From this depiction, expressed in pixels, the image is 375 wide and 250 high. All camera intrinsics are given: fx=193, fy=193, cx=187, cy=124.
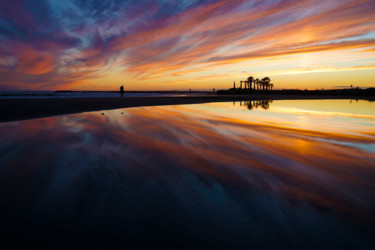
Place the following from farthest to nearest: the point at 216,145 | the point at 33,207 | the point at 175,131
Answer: the point at 175,131 → the point at 216,145 → the point at 33,207

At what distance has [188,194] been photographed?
137 inches

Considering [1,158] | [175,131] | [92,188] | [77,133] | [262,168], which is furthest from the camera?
[175,131]

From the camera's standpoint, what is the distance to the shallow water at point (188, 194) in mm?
2484

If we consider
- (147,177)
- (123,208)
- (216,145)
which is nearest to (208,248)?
(123,208)

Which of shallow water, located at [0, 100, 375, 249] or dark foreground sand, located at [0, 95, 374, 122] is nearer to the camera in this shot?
shallow water, located at [0, 100, 375, 249]

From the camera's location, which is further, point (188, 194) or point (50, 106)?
point (50, 106)

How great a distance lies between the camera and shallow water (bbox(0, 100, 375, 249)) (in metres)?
2.48

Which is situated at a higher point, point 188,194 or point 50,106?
point 50,106

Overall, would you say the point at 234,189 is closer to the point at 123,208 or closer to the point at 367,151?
the point at 123,208

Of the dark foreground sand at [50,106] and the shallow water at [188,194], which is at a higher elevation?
the dark foreground sand at [50,106]

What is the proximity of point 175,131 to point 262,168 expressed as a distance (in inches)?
189

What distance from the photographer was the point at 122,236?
2.45 metres

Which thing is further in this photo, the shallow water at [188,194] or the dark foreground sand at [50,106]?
the dark foreground sand at [50,106]

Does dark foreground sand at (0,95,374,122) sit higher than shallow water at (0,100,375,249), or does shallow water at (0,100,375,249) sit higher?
dark foreground sand at (0,95,374,122)
